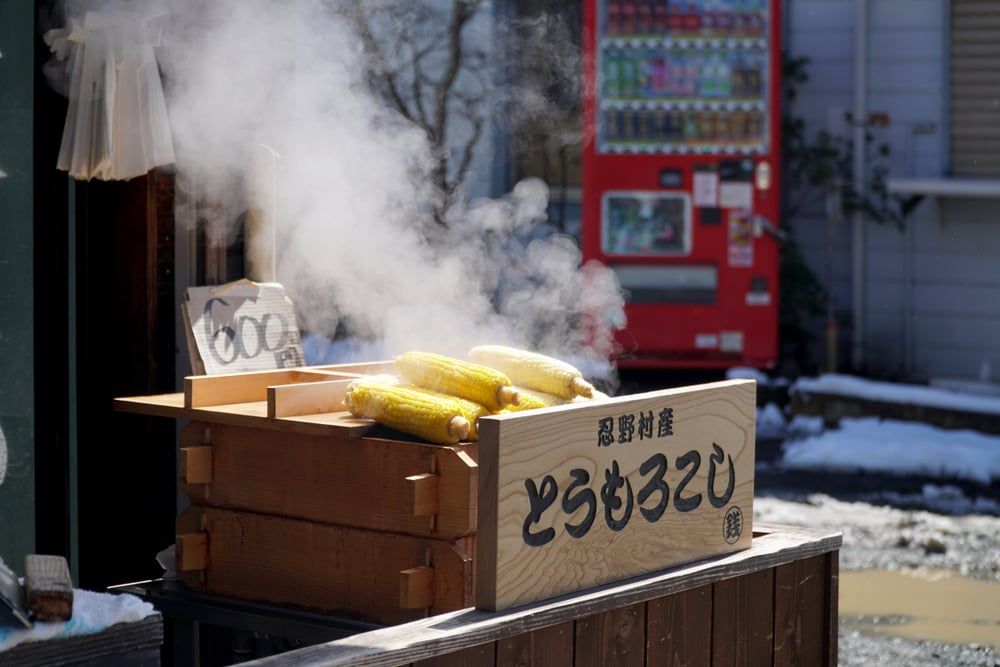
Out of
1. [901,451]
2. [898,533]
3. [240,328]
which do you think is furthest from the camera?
[901,451]

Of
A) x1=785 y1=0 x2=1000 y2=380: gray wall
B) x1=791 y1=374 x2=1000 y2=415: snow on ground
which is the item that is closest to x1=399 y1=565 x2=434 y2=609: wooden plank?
x1=791 y1=374 x2=1000 y2=415: snow on ground

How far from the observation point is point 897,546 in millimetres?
6336

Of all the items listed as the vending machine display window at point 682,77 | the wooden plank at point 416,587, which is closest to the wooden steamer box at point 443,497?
the wooden plank at point 416,587

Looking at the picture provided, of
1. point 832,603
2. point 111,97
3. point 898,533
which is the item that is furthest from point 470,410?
point 898,533

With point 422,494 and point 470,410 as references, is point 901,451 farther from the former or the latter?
A: point 422,494

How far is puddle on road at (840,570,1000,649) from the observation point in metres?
5.21

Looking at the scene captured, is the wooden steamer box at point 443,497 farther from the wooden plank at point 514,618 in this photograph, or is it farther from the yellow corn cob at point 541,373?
the yellow corn cob at point 541,373

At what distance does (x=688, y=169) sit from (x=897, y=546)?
13.7 ft

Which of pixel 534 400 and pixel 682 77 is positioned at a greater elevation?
pixel 682 77

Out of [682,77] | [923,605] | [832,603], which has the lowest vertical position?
[923,605]

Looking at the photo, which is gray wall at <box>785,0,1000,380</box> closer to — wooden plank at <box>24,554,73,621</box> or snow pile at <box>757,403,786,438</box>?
snow pile at <box>757,403,786,438</box>

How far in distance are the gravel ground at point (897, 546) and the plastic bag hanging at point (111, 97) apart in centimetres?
303

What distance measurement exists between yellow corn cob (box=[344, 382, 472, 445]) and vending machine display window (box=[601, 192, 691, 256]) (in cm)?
719

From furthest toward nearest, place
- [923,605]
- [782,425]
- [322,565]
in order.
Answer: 1. [782,425]
2. [923,605]
3. [322,565]
